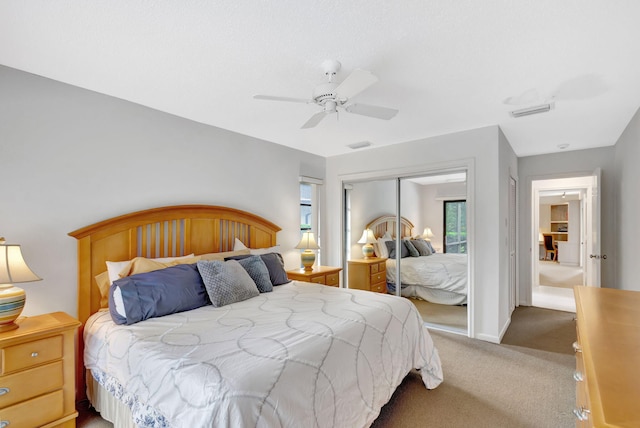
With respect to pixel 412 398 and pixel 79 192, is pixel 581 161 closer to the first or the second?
pixel 412 398

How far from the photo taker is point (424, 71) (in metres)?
2.28

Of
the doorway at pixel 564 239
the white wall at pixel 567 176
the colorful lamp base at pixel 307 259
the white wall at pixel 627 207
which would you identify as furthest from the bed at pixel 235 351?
the doorway at pixel 564 239

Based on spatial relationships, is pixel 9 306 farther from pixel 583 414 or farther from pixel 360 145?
pixel 360 145

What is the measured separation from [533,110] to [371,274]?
2.81 m

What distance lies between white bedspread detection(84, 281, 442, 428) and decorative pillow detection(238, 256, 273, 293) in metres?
0.34

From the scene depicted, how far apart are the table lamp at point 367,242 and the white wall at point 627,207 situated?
2.85m

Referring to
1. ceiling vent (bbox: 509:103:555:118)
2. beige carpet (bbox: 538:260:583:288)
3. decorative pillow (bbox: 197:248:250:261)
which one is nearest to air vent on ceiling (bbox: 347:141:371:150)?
ceiling vent (bbox: 509:103:555:118)

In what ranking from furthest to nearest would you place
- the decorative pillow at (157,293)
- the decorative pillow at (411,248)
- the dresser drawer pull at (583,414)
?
the decorative pillow at (411,248) < the decorative pillow at (157,293) < the dresser drawer pull at (583,414)

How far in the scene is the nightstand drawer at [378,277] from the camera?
459 centimetres

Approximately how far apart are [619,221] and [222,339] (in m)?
5.04

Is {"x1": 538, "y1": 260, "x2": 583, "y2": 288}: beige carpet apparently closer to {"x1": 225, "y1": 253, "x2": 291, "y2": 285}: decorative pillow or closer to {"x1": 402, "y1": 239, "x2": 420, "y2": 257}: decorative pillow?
{"x1": 402, "y1": 239, "x2": 420, "y2": 257}: decorative pillow

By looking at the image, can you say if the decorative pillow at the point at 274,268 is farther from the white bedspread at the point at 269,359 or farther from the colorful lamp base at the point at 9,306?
the colorful lamp base at the point at 9,306

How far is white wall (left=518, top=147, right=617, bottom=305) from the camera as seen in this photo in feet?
14.5

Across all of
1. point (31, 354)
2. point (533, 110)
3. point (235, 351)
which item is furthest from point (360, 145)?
point (31, 354)
